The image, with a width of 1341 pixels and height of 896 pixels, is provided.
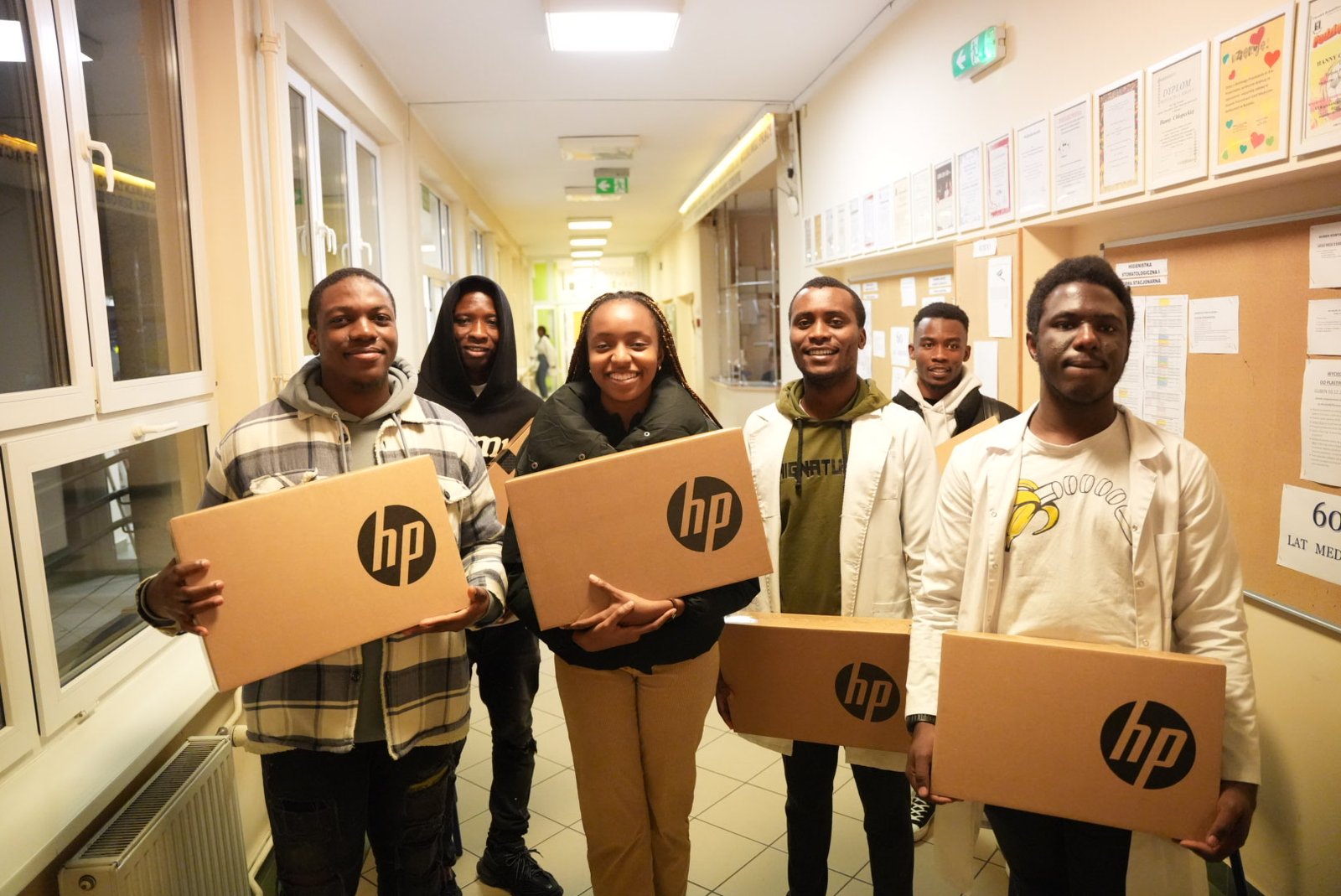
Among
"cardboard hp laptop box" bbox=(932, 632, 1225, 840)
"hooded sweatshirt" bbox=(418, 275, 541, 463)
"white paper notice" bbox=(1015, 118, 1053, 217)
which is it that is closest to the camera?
"cardboard hp laptop box" bbox=(932, 632, 1225, 840)

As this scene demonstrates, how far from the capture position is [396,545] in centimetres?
129

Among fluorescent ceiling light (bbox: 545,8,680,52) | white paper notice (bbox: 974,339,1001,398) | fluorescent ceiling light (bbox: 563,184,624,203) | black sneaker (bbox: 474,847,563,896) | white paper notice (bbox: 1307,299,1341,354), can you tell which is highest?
fluorescent ceiling light (bbox: 563,184,624,203)

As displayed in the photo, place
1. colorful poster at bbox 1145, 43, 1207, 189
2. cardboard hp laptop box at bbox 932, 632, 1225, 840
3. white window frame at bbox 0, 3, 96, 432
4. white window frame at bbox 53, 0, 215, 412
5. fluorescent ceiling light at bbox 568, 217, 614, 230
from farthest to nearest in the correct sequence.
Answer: fluorescent ceiling light at bbox 568, 217, 614, 230 < colorful poster at bbox 1145, 43, 1207, 189 < white window frame at bbox 53, 0, 215, 412 < white window frame at bbox 0, 3, 96, 432 < cardboard hp laptop box at bbox 932, 632, 1225, 840

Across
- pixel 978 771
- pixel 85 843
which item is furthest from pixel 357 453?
pixel 978 771

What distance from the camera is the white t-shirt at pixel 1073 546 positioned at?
123 centimetres

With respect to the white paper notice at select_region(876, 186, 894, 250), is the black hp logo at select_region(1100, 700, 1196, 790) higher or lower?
lower

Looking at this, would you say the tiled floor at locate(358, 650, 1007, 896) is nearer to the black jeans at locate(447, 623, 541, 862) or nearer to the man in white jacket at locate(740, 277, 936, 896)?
the black jeans at locate(447, 623, 541, 862)

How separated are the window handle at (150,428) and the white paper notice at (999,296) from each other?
8.12 ft

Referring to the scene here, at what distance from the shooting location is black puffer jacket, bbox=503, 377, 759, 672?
1407 mm

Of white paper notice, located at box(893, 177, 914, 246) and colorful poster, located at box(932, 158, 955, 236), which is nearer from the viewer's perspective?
colorful poster, located at box(932, 158, 955, 236)

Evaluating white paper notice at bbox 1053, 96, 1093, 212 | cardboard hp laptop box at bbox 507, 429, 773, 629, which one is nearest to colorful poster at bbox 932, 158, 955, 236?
white paper notice at bbox 1053, 96, 1093, 212

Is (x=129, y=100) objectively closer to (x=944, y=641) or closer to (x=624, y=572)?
(x=624, y=572)

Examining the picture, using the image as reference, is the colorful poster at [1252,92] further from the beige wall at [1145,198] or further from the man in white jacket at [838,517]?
the man in white jacket at [838,517]

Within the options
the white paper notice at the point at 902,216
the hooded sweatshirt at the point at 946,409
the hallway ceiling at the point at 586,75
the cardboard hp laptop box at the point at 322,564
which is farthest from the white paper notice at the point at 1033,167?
the cardboard hp laptop box at the point at 322,564
